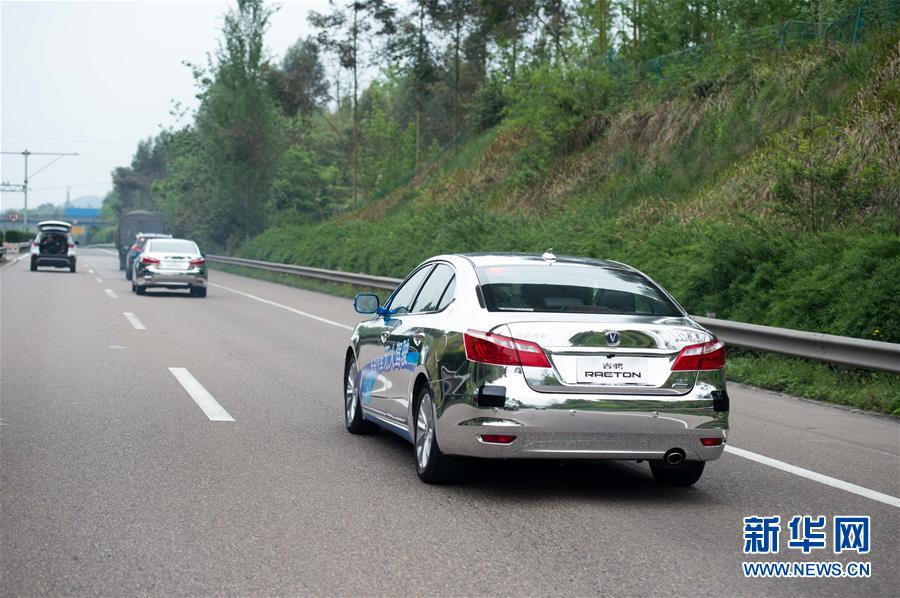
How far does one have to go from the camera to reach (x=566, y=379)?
6.46 m

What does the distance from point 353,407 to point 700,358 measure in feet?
10.9

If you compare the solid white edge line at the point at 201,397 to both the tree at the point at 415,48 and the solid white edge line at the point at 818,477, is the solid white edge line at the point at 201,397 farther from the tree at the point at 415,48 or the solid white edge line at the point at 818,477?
the tree at the point at 415,48

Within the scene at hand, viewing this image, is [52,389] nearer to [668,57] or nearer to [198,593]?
[198,593]

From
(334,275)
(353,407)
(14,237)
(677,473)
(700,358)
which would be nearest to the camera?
(700,358)

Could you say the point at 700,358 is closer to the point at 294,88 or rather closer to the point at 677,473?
the point at 677,473

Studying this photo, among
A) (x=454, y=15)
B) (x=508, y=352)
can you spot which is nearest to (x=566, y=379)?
(x=508, y=352)

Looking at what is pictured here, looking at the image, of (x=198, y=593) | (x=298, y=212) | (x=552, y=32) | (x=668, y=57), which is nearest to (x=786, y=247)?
(x=198, y=593)

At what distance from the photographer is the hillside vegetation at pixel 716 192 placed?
14.8 metres

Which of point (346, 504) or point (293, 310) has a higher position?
point (346, 504)

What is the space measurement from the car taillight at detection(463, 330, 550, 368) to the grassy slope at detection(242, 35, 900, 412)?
589 cm

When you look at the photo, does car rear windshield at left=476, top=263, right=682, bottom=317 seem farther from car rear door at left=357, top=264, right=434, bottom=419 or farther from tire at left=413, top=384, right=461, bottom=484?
car rear door at left=357, top=264, right=434, bottom=419

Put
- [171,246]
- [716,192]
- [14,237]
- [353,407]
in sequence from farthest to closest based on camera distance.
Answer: [14,237], [171,246], [716,192], [353,407]

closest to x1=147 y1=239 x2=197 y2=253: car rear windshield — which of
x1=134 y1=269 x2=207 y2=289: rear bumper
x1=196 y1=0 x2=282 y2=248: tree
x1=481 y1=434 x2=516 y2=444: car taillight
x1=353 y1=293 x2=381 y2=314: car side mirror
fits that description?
x1=134 y1=269 x2=207 y2=289: rear bumper

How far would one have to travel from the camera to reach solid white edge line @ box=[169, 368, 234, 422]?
9.76 meters
